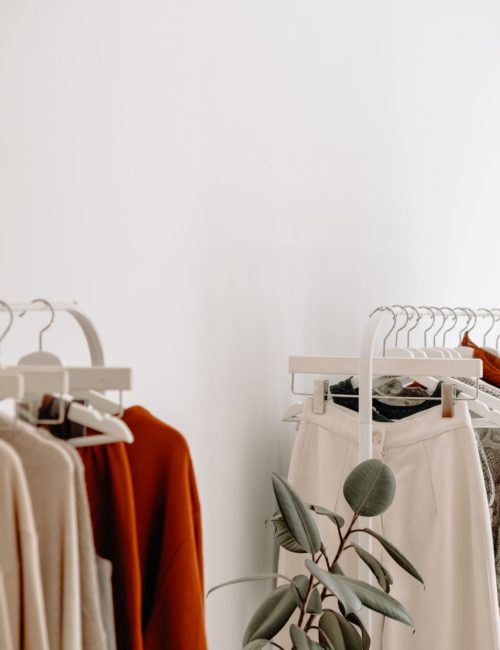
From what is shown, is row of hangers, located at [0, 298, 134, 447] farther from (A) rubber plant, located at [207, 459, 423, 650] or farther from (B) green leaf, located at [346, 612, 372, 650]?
(B) green leaf, located at [346, 612, 372, 650]

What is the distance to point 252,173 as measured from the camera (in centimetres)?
207

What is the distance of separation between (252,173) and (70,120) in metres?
0.60

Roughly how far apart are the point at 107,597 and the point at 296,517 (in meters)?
0.44

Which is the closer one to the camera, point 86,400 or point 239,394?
point 86,400

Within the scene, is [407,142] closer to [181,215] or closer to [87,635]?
[181,215]

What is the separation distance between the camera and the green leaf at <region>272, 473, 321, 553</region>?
1.44m

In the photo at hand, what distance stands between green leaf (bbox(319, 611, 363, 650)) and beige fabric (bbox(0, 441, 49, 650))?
24.9 inches

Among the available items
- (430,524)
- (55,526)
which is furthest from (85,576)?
(430,524)

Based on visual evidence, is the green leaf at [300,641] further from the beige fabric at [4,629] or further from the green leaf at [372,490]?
the beige fabric at [4,629]

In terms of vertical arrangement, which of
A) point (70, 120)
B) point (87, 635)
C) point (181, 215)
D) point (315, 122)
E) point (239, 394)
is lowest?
point (87, 635)

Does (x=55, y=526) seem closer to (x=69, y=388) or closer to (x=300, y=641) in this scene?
(x=69, y=388)

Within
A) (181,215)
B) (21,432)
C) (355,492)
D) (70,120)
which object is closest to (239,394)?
(181,215)

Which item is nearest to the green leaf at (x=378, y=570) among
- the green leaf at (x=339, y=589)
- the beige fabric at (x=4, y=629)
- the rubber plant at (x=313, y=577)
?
the rubber plant at (x=313, y=577)

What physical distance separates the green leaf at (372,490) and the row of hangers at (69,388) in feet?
1.46
